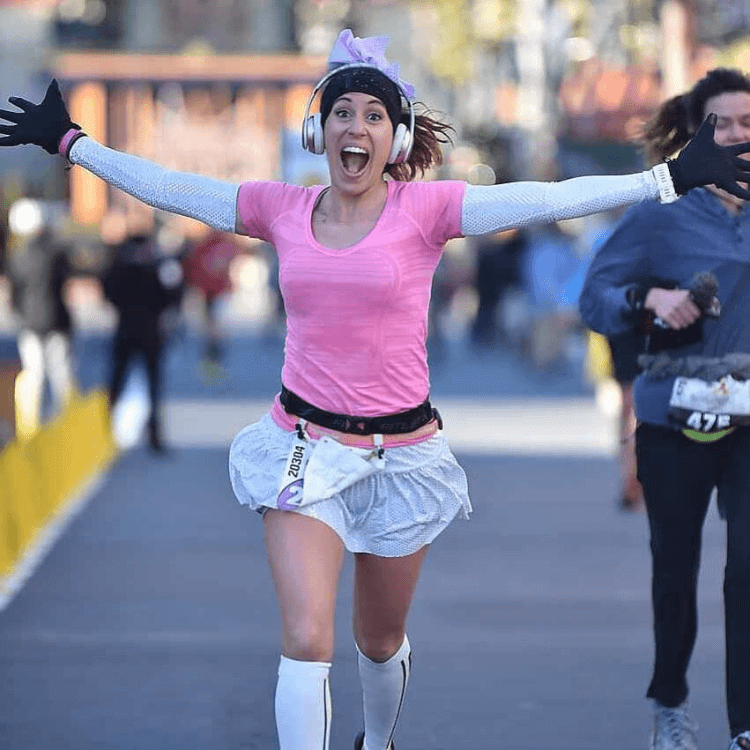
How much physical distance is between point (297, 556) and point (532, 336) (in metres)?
22.6

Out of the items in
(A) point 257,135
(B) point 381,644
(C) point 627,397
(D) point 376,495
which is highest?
(D) point 376,495

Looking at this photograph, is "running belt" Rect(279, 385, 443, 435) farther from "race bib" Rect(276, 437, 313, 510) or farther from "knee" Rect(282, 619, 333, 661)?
"knee" Rect(282, 619, 333, 661)

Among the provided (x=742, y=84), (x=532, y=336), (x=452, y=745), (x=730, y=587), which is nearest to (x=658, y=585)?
(x=730, y=587)

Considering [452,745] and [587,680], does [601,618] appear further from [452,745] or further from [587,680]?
[452,745]

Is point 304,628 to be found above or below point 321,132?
below

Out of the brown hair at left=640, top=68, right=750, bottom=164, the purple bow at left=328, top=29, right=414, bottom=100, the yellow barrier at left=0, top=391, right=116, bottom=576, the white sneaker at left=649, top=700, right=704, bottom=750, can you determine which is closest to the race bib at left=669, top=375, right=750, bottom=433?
the brown hair at left=640, top=68, right=750, bottom=164

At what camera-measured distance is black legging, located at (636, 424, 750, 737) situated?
659 cm

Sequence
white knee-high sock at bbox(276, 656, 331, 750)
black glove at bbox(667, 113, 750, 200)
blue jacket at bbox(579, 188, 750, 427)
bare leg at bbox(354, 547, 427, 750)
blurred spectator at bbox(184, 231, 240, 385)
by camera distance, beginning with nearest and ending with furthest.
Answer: white knee-high sock at bbox(276, 656, 331, 750)
black glove at bbox(667, 113, 750, 200)
bare leg at bbox(354, 547, 427, 750)
blue jacket at bbox(579, 188, 750, 427)
blurred spectator at bbox(184, 231, 240, 385)

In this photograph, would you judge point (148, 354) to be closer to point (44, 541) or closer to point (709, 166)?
point (44, 541)

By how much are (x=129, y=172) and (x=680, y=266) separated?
168 cm

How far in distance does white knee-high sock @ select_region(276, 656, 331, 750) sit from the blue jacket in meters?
1.60

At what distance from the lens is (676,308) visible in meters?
6.46

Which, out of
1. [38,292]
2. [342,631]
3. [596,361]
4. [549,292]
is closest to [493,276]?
[549,292]

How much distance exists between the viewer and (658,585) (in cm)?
689
